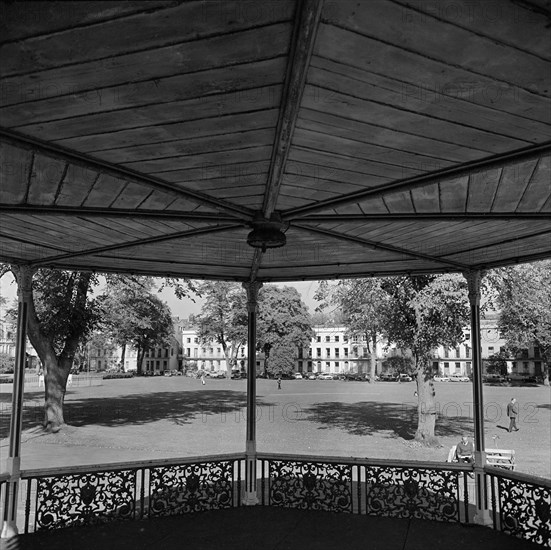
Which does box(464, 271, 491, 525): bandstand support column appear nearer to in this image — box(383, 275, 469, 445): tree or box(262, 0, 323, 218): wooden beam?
box(262, 0, 323, 218): wooden beam

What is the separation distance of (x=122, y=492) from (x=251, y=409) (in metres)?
2.24

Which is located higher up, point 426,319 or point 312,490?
point 426,319

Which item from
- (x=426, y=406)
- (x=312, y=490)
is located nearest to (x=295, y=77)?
(x=312, y=490)

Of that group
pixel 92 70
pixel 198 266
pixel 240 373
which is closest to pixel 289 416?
pixel 198 266

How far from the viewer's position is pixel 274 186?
13.1 ft

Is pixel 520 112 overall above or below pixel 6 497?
above

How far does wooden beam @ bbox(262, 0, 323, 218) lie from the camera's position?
200cm

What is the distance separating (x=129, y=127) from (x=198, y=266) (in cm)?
541

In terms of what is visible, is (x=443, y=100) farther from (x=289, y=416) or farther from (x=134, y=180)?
(x=289, y=416)

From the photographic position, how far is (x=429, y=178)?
3.79 meters

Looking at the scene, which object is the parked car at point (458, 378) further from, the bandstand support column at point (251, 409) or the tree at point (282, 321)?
the bandstand support column at point (251, 409)

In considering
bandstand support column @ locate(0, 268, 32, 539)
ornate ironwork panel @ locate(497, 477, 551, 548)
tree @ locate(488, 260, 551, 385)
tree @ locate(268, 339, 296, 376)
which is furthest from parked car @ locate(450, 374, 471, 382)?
bandstand support column @ locate(0, 268, 32, 539)

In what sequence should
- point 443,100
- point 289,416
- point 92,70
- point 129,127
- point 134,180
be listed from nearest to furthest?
1. point 92,70
2. point 443,100
3. point 129,127
4. point 134,180
5. point 289,416

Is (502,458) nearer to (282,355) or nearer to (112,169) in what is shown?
(112,169)
